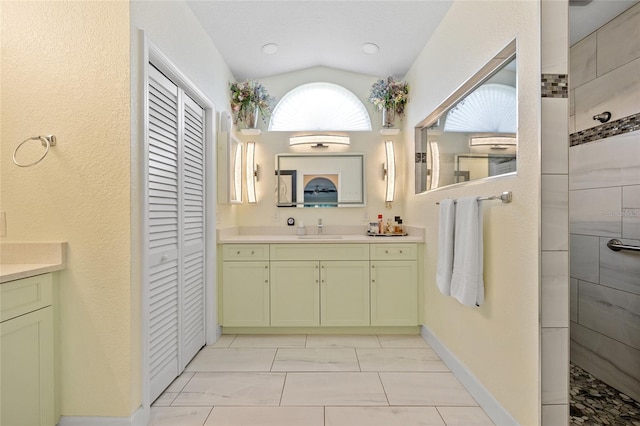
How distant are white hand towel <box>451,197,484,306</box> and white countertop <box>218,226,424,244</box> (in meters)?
1.06

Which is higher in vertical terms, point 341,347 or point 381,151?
point 381,151

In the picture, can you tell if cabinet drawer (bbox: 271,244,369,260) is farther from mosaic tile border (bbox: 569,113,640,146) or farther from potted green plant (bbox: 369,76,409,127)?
mosaic tile border (bbox: 569,113,640,146)

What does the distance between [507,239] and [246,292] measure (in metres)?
2.25

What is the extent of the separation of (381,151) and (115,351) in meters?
2.99

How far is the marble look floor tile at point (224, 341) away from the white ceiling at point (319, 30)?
2.57 meters

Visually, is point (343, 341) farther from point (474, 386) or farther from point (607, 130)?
point (607, 130)

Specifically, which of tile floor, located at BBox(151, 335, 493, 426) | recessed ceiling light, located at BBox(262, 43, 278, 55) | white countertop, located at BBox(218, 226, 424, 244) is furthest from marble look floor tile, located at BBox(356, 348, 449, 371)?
recessed ceiling light, located at BBox(262, 43, 278, 55)

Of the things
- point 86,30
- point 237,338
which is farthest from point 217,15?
point 237,338

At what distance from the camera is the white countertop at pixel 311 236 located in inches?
128

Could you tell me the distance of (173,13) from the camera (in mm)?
2303

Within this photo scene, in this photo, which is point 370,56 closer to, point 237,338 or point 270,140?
point 270,140

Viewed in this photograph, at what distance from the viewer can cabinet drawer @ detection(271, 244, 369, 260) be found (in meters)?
3.27

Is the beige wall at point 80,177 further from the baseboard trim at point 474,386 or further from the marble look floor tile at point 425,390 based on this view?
the baseboard trim at point 474,386

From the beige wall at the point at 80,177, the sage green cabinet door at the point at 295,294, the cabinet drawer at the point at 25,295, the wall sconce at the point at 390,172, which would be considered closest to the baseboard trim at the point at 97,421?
the beige wall at the point at 80,177
